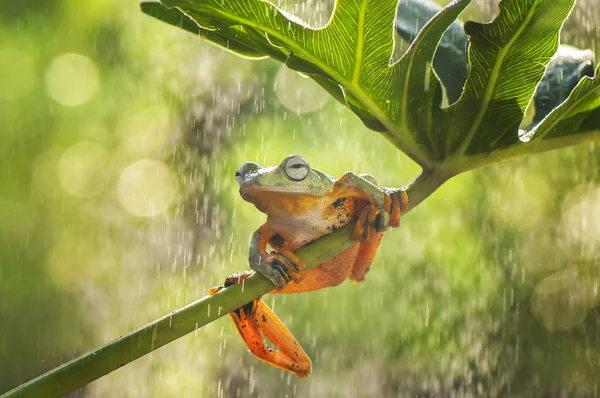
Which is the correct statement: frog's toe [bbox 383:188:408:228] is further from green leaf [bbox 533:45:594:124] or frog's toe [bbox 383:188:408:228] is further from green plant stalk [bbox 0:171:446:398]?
green leaf [bbox 533:45:594:124]

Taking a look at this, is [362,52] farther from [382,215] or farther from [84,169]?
[84,169]

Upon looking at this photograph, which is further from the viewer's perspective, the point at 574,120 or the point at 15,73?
the point at 15,73

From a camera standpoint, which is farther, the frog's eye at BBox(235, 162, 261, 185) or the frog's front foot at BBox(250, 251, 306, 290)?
the frog's eye at BBox(235, 162, 261, 185)

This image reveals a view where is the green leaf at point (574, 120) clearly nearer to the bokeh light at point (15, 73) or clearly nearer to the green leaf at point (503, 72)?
the green leaf at point (503, 72)

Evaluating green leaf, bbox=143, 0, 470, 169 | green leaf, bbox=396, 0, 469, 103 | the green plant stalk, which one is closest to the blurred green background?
green leaf, bbox=396, 0, 469, 103

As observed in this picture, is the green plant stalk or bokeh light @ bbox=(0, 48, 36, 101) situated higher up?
bokeh light @ bbox=(0, 48, 36, 101)

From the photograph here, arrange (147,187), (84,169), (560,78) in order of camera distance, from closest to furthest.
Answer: (560,78)
(84,169)
(147,187)

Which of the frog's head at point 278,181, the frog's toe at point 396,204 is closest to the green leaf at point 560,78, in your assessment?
the frog's toe at point 396,204

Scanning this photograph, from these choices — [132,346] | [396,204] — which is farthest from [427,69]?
[132,346]

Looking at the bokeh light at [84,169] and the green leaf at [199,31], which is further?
the bokeh light at [84,169]
